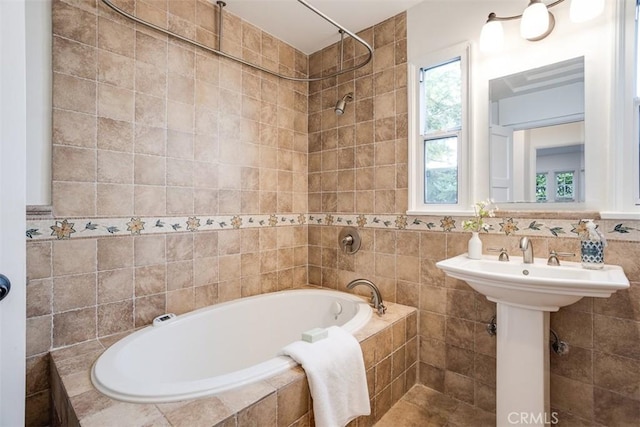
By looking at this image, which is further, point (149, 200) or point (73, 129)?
point (149, 200)

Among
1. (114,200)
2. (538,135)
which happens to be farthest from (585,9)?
(114,200)

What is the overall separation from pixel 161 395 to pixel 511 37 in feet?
7.83

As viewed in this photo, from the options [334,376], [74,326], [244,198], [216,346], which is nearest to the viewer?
[334,376]

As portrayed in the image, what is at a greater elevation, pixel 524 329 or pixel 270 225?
pixel 270 225

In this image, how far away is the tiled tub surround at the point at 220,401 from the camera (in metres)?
1.00

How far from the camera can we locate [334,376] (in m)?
1.33

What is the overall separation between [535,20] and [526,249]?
1.13m

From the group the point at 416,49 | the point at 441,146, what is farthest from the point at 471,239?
the point at 416,49

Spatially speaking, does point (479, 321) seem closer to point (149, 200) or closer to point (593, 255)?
point (593, 255)

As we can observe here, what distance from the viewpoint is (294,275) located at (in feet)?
8.64

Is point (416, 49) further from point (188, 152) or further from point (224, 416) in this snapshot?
point (224, 416)

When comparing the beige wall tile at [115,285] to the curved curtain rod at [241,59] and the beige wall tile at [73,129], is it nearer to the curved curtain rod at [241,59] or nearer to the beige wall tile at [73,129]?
the beige wall tile at [73,129]

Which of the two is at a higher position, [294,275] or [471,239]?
[471,239]

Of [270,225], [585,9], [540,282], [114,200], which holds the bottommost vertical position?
[540,282]
